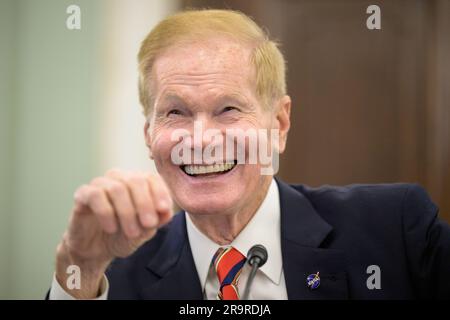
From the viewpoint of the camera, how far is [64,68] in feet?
5.18

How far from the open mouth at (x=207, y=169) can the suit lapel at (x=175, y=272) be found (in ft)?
0.63

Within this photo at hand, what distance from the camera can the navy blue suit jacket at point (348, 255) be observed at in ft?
3.54

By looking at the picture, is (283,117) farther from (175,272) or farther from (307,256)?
(175,272)

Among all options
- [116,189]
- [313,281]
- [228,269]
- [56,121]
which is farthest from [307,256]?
[56,121]

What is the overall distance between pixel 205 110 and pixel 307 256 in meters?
0.41

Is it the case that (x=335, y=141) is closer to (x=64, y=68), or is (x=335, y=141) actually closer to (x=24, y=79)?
(x=64, y=68)

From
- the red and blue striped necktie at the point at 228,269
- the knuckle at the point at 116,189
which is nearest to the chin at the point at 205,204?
the red and blue striped necktie at the point at 228,269

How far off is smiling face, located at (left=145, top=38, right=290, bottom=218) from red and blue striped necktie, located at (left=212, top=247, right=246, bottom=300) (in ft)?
0.33

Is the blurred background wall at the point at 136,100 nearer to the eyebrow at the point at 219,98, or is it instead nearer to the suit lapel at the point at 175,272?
the eyebrow at the point at 219,98

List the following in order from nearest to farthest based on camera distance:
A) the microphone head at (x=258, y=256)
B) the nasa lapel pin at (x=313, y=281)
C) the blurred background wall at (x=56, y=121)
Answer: the microphone head at (x=258, y=256), the nasa lapel pin at (x=313, y=281), the blurred background wall at (x=56, y=121)

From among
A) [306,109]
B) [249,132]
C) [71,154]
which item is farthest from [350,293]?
[71,154]

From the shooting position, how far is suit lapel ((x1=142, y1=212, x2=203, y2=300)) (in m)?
1.10

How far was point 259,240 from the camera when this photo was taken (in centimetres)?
116

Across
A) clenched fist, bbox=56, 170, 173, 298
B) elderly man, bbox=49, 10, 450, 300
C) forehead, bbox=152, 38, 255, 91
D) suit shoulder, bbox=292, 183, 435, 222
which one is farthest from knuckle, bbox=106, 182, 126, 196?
suit shoulder, bbox=292, 183, 435, 222
